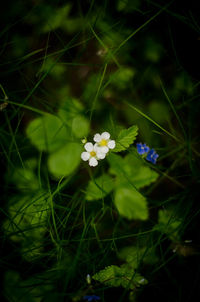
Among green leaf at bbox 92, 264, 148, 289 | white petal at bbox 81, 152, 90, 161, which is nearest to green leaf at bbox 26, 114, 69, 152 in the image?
white petal at bbox 81, 152, 90, 161

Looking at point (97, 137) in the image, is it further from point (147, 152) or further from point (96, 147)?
point (147, 152)

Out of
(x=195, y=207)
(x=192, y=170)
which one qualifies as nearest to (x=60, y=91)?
(x=192, y=170)

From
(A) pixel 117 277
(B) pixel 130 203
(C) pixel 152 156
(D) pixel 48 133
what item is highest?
(D) pixel 48 133

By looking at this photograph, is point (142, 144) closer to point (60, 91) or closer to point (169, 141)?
point (169, 141)

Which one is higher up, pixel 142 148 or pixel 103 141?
pixel 103 141

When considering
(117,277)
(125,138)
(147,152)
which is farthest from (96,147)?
(117,277)

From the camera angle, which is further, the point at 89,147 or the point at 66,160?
the point at 66,160

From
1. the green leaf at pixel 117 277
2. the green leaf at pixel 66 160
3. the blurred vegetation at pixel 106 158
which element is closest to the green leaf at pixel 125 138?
the blurred vegetation at pixel 106 158
